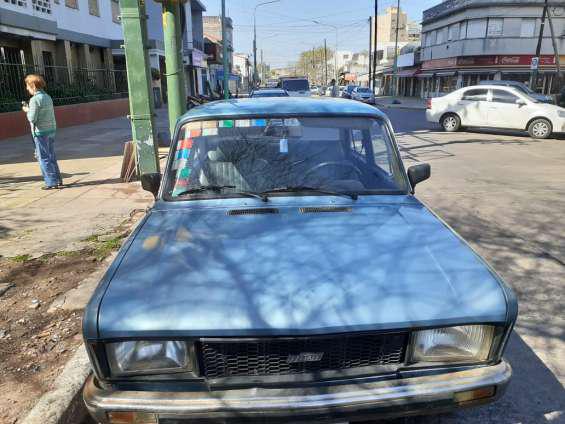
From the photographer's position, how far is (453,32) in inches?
1677

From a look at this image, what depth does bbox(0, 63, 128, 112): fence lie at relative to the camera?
575 inches

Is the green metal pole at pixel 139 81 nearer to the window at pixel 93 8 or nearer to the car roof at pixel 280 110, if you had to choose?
the car roof at pixel 280 110

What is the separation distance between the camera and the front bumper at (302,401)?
1.98 m

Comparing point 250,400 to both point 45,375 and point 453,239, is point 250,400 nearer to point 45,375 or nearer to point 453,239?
point 453,239

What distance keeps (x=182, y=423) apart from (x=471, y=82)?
1774 inches

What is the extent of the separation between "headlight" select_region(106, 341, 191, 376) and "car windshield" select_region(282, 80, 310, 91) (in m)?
23.8

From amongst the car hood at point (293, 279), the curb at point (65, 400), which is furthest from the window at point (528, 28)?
the curb at point (65, 400)

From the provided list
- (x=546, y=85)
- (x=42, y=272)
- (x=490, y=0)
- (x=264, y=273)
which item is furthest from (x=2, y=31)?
(x=546, y=85)

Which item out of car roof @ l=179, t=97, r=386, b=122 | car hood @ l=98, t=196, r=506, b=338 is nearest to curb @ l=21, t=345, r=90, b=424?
car hood @ l=98, t=196, r=506, b=338

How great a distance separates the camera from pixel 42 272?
4531mm

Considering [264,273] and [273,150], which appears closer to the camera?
[264,273]

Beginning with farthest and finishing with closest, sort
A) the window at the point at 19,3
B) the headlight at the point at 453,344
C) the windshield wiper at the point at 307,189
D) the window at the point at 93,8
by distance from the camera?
the window at the point at 93,8, the window at the point at 19,3, the windshield wiper at the point at 307,189, the headlight at the point at 453,344

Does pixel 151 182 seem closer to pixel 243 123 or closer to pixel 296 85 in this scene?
pixel 243 123

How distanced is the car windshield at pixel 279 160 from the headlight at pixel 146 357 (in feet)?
4.07
